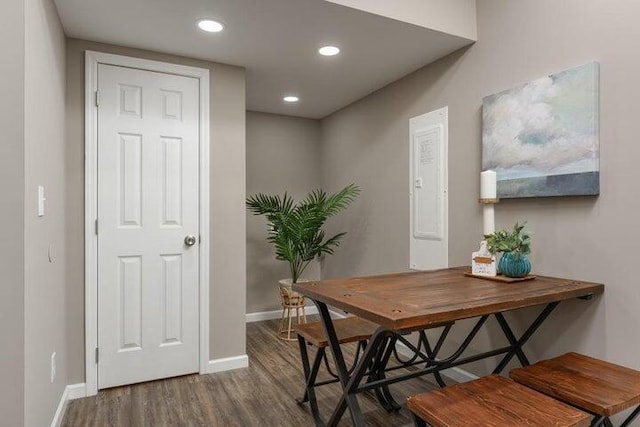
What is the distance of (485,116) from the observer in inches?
93.6

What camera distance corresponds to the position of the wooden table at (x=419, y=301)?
1311mm

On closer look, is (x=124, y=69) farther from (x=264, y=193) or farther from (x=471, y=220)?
(x=471, y=220)

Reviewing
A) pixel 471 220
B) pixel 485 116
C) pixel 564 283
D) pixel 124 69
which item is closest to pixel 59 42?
pixel 124 69

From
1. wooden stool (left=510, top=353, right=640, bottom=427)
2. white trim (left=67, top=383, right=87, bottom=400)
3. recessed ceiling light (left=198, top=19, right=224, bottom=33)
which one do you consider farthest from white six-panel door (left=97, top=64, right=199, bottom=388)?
wooden stool (left=510, top=353, right=640, bottom=427)

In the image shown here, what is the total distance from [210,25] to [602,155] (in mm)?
2235

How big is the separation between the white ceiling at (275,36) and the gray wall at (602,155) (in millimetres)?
254

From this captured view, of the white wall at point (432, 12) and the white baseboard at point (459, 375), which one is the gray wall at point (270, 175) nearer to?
the white baseboard at point (459, 375)

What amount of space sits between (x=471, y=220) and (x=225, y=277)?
1.81m

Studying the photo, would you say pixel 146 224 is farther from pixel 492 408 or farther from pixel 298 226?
pixel 492 408

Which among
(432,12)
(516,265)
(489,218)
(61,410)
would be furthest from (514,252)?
(61,410)

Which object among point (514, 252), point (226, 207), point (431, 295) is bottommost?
point (431, 295)

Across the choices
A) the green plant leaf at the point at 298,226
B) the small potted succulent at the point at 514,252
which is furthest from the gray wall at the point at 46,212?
the small potted succulent at the point at 514,252

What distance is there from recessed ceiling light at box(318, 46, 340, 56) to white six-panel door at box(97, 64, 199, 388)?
931 mm

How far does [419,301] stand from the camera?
1447mm
